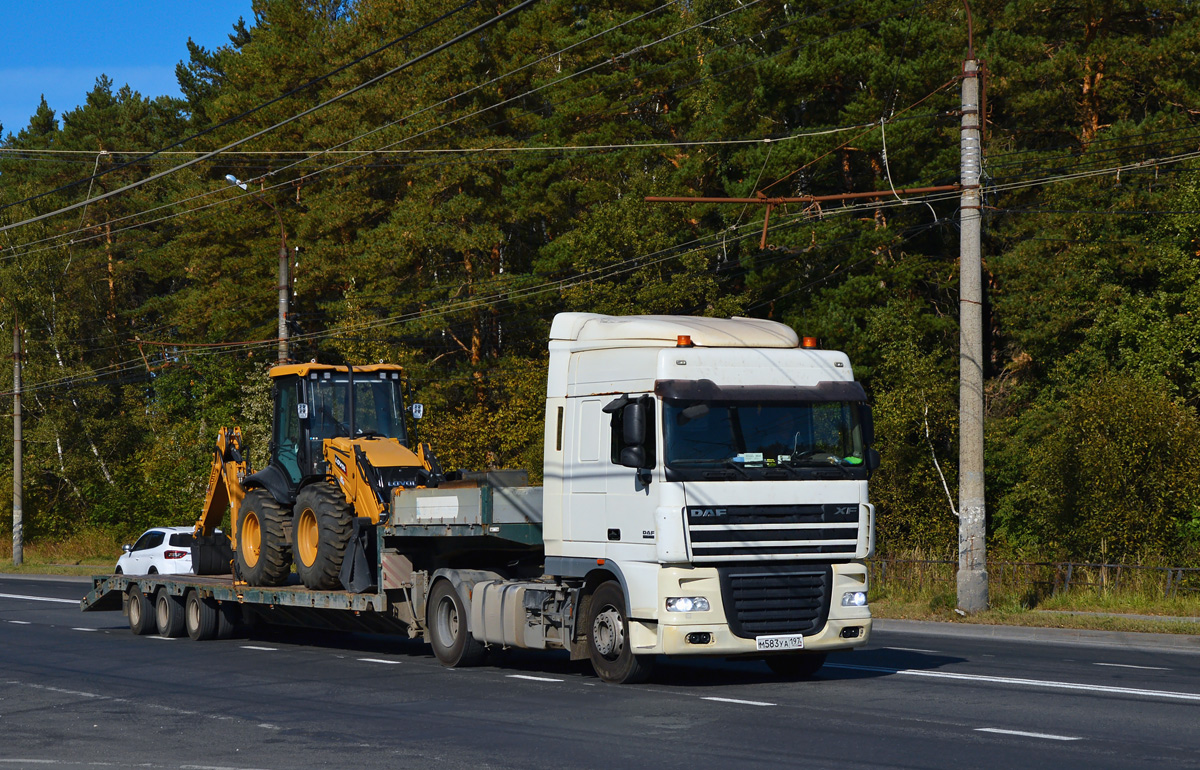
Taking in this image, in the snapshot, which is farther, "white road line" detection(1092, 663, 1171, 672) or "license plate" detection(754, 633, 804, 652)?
"white road line" detection(1092, 663, 1171, 672)

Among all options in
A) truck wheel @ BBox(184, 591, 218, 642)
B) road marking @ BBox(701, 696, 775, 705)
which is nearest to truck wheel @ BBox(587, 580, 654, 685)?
road marking @ BBox(701, 696, 775, 705)

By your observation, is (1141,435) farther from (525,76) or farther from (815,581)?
(525,76)

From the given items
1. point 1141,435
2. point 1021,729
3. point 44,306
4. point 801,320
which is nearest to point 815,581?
point 1021,729

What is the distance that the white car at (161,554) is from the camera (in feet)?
105

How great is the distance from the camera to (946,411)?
3484 cm

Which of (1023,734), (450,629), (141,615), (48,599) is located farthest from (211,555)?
(1023,734)

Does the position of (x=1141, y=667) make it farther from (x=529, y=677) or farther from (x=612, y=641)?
(x=529, y=677)

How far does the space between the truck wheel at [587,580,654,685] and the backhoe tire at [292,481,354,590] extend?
4900 millimetres

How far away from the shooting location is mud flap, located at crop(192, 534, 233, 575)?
22.1 m

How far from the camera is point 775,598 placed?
13055 millimetres

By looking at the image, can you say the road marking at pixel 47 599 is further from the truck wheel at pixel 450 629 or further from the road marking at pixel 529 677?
the road marking at pixel 529 677

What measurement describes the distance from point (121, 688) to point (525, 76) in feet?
127

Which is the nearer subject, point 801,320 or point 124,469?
point 801,320

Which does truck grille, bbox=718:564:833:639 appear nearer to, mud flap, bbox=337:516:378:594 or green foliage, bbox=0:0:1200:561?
mud flap, bbox=337:516:378:594
